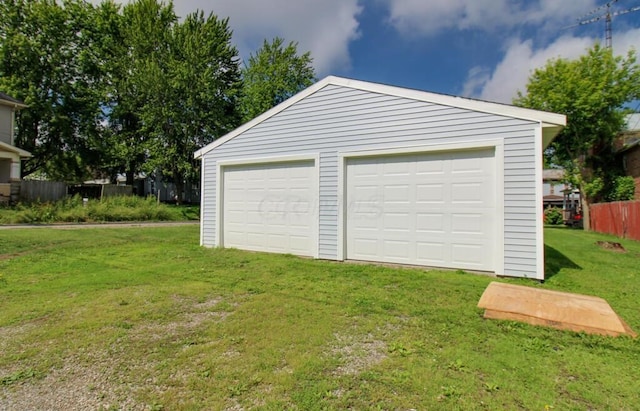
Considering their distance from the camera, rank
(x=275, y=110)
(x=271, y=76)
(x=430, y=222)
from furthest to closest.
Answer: (x=271, y=76)
(x=275, y=110)
(x=430, y=222)

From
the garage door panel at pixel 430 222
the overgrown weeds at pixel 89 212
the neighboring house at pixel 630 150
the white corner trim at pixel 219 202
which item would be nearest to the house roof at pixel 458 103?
the garage door panel at pixel 430 222

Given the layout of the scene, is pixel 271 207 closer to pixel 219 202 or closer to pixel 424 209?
pixel 219 202

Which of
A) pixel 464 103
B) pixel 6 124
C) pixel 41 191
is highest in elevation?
pixel 6 124

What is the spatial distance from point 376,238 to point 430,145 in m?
2.08

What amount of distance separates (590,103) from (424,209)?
16.5m

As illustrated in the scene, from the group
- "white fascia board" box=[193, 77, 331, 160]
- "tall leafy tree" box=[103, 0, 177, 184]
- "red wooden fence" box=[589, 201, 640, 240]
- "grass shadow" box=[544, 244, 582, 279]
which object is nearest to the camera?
"grass shadow" box=[544, 244, 582, 279]

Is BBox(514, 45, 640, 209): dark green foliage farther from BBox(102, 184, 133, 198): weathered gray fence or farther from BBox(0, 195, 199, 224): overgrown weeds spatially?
BBox(102, 184, 133, 198): weathered gray fence

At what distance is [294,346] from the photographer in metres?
2.96

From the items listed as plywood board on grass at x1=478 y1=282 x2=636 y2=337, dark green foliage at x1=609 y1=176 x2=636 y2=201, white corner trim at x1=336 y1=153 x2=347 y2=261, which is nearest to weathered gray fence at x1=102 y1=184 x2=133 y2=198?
white corner trim at x1=336 y1=153 x2=347 y2=261

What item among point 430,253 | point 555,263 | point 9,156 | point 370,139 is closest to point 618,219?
point 555,263

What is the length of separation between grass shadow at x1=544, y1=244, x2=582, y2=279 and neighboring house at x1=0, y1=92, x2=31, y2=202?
2077 cm

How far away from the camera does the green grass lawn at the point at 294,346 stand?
7.36 ft

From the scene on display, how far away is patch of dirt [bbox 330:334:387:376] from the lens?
262 centimetres

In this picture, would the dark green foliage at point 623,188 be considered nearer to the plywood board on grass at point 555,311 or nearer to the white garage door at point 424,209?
the white garage door at point 424,209
